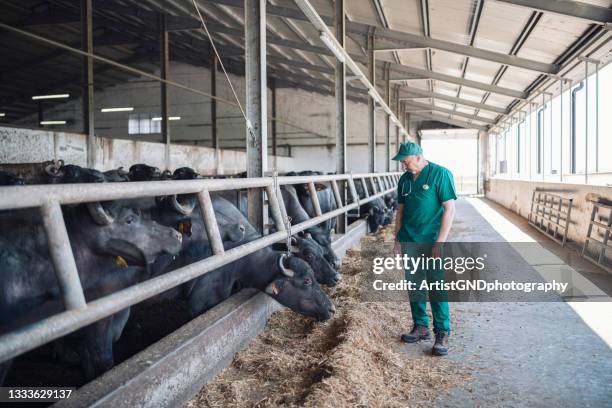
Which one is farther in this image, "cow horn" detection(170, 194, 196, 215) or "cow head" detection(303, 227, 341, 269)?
"cow head" detection(303, 227, 341, 269)

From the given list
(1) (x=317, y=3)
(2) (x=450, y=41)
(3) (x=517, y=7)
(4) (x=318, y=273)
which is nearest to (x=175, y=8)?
(1) (x=317, y=3)

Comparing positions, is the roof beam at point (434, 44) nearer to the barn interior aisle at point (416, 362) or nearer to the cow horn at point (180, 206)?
the barn interior aisle at point (416, 362)

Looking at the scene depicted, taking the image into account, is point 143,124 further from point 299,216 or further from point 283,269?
point 283,269

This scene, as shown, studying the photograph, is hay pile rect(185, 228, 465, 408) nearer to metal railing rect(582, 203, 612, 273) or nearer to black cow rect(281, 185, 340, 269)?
A: black cow rect(281, 185, 340, 269)

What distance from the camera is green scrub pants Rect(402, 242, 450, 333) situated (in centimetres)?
431

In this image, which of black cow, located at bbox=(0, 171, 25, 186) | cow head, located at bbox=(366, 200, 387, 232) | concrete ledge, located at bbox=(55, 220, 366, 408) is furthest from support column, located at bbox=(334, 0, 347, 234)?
black cow, located at bbox=(0, 171, 25, 186)

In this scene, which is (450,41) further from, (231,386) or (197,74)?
(197,74)

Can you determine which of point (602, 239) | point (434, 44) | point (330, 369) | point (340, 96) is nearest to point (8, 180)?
point (330, 369)

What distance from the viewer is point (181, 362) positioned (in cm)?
302

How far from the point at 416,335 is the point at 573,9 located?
6.46m

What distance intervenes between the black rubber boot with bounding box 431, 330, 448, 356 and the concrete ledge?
1445 mm

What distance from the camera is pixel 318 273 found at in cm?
545

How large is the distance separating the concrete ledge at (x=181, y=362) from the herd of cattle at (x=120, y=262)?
0.45 m

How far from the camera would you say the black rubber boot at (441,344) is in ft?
13.4
